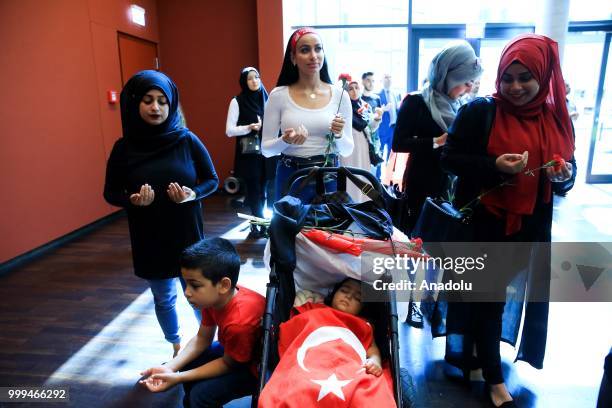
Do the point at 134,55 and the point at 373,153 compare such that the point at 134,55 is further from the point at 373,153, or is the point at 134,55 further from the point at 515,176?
the point at 515,176

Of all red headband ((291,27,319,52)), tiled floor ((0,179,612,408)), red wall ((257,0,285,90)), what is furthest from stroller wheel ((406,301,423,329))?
red wall ((257,0,285,90))

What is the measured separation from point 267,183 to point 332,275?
8.08ft

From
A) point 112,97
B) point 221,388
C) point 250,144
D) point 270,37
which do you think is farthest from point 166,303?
point 270,37

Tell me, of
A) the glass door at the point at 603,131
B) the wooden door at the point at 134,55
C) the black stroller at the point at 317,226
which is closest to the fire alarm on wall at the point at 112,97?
the wooden door at the point at 134,55

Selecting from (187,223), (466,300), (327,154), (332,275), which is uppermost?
(327,154)

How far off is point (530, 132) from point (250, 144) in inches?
101

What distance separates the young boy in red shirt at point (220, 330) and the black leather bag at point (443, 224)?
0.79 meters

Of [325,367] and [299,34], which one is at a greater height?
[299,34]

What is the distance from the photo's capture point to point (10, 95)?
3.29 m

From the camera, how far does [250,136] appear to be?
371cm

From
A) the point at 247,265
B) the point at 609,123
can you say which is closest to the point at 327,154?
the point at 247,265

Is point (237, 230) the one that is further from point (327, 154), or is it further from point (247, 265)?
point (327, 154)

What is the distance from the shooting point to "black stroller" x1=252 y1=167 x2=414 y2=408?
1.32 meters

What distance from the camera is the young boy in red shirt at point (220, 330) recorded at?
1392 mm
